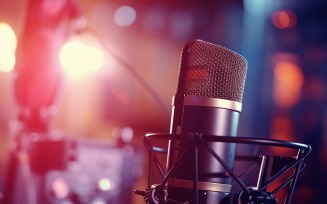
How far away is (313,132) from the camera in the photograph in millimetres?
5016

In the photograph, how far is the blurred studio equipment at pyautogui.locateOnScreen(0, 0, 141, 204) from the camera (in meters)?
1.61

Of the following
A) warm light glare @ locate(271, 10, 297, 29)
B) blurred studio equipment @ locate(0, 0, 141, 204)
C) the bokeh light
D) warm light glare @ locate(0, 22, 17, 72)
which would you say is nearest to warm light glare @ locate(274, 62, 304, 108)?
warm light glare @ locate(271, 10, 297, 29)

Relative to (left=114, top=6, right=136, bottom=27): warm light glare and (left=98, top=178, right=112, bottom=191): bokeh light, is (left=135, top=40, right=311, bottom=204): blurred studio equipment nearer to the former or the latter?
(left=98, top=178, right=112, bottom=191): bokeh light

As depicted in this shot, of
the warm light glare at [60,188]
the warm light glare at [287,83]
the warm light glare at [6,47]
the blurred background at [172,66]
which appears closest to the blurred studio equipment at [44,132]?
the warm light glare at [60,188]

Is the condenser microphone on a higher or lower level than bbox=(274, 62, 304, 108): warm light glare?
lower

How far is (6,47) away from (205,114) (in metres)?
2.43

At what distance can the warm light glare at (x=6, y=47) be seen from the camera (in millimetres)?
2951

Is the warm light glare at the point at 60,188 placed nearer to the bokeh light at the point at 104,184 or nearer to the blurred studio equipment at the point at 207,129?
the bokeh light at the point at 104,184

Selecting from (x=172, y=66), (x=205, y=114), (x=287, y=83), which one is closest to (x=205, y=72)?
(x=205, y=114)

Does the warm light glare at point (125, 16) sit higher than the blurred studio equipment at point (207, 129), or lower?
higher

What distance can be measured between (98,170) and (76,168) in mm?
145

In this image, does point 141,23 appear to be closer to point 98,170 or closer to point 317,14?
point 317,14

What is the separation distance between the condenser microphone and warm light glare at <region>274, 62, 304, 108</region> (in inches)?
192

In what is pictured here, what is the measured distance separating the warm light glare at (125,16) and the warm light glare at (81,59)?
1.85 feet
